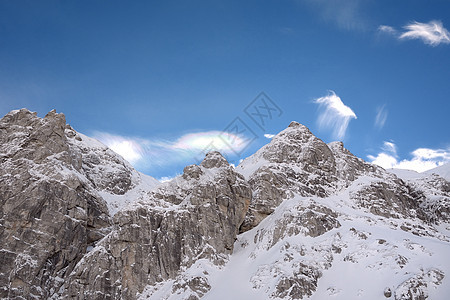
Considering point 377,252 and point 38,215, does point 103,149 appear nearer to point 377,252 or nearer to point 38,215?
point 38,215

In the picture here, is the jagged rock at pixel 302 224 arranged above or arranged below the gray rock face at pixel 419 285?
above

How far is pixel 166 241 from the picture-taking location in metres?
90.7

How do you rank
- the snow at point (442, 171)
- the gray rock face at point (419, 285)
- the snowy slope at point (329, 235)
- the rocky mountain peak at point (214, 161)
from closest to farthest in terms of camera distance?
the gray rock face at point (419, 285) → the snowy slope at point (329, 235) → the rocky mountain peak at point (214, 161) → the snow at point (442, 171)

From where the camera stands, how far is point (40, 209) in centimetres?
9031

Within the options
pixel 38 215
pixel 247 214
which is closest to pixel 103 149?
pixel 38 215

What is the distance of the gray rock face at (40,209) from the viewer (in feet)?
275

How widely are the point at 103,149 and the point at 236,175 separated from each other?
50755 millimetres

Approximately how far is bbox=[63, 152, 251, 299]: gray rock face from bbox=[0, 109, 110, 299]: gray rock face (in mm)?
6009

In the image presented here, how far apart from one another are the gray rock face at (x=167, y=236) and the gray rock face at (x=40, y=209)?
6.01 metres

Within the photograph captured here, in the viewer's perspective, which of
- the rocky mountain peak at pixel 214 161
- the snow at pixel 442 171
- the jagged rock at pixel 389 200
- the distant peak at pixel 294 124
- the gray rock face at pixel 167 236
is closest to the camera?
the gray rock face at pixel 167 236

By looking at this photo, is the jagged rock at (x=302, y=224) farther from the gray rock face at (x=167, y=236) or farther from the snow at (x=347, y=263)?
the gray rock face at (x=167, y=236)

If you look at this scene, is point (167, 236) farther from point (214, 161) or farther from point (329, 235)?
point (329, 235)

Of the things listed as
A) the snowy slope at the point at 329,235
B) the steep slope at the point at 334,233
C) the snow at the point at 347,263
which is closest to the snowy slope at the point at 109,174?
the snowy slope at the point at 329,235

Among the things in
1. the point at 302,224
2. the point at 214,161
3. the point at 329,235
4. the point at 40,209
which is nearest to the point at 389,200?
the point at 329,235
